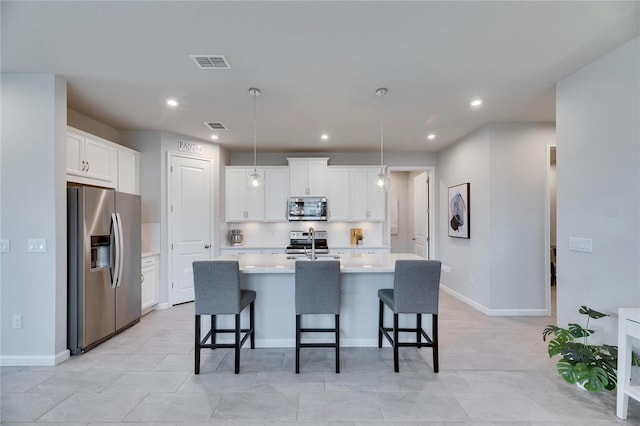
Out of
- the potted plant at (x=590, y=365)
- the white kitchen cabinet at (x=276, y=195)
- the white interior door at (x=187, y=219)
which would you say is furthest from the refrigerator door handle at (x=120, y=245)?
the potted plant at (x=590, y=365)

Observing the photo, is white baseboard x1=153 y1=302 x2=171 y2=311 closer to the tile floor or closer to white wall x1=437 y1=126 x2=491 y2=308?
the tile floor

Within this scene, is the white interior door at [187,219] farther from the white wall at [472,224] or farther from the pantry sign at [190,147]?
the white wall at [472,224]

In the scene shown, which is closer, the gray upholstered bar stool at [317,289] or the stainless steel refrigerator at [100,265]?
the gray upholstered bar stool at [317,289]

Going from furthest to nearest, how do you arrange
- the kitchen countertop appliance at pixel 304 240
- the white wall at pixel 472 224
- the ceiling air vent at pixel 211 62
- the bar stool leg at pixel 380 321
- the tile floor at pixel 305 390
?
the kitchen countertop appliance at pixel 304 240 → the white wall at pixel 472 224 → the bar stool leg at pixel 380 321 → the ceiling air vent at pixel 211 62 → the tile floor at pixel 305 390

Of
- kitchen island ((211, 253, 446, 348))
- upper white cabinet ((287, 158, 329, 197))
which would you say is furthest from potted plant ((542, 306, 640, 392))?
upper white cabinet ((287, 158, 329, 197))

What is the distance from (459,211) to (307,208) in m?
2.60

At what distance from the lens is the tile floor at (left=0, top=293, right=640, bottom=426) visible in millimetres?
2098

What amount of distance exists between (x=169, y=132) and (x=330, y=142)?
257 cm

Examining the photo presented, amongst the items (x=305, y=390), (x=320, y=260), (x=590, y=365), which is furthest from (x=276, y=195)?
(x=590, y=365)

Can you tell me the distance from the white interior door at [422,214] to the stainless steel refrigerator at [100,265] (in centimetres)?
501

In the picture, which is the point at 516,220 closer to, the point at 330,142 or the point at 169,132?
the point at 330,142

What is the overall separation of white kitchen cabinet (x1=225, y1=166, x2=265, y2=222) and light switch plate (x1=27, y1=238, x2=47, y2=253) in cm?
298

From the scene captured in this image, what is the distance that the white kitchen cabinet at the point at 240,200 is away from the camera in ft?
18.6

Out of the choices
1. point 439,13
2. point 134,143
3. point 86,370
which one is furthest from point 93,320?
point 439,13
